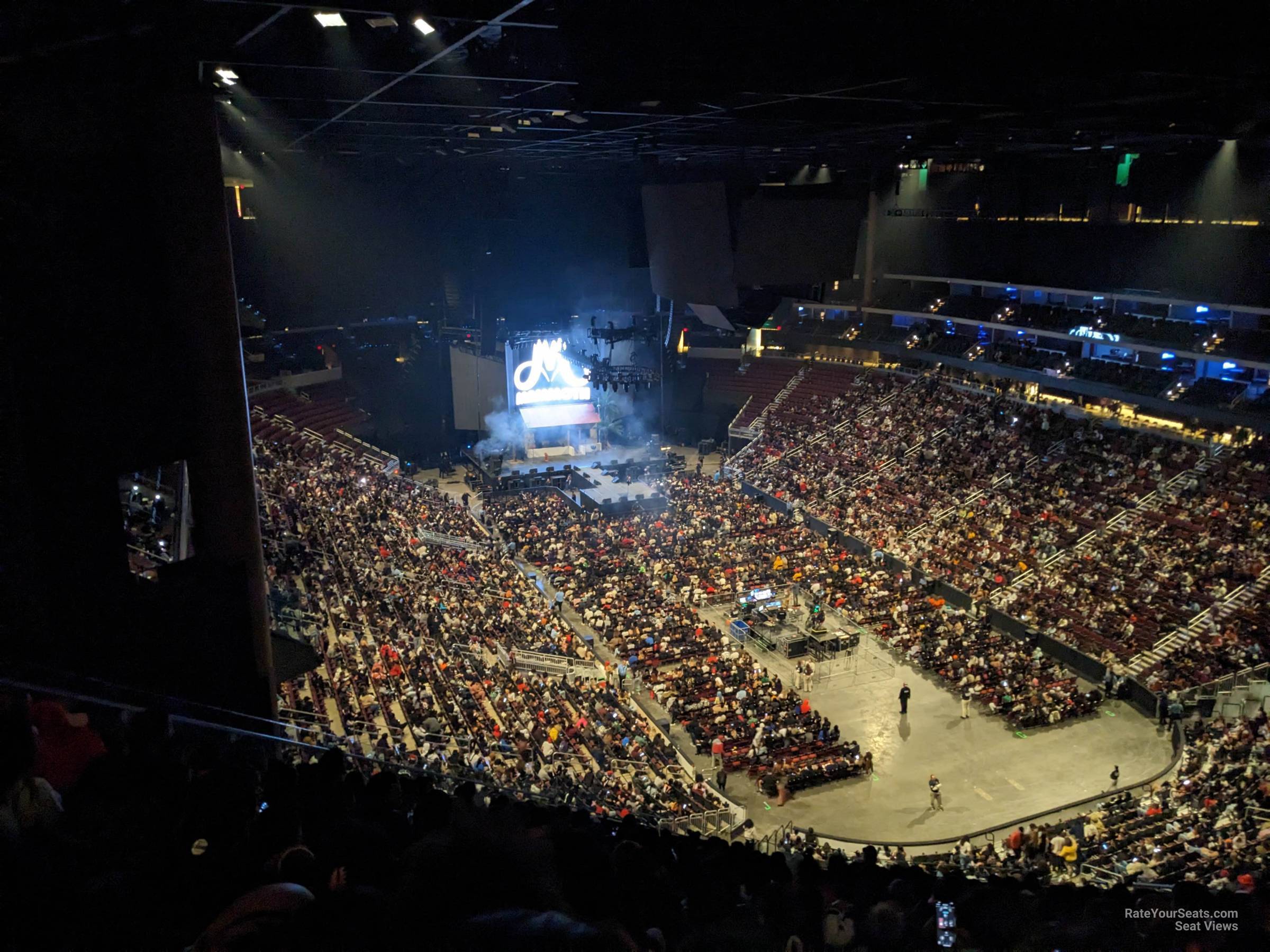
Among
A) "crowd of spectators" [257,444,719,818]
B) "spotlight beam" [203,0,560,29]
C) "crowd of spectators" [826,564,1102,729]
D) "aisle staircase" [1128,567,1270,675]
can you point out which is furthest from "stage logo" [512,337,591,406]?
"spotlight beam" [203,0,560,29]

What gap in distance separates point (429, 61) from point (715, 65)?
411 centimetres

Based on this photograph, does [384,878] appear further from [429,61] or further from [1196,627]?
[1196,627]

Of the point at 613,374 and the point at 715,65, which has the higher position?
the point at 715,65

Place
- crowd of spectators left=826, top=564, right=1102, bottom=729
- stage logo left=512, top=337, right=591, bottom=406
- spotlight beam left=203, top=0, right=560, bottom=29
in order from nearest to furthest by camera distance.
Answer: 1. spotlight beam left=203, top=0, right=560, bottom=29
2. crowd of spectators left=826, top=564, right=1102, bottom=729
3. stage logo left=512, top=337, right=591, bottom=406

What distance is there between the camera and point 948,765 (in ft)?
56.4

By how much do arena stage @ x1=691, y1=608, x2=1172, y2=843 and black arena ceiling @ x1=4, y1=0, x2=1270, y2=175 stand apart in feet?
37.6

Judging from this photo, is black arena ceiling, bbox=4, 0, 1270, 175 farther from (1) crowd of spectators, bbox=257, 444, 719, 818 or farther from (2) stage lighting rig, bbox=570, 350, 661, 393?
(2) stage lighting rig, bbox=570, 350, 661, 393

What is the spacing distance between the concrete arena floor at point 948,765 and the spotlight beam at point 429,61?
41.5 ft

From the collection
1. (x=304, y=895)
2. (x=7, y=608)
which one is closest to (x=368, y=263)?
(x=7, y=608)

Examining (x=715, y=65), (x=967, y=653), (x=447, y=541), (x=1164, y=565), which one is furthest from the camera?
(x=447, y=541)

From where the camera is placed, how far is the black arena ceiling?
682 cm

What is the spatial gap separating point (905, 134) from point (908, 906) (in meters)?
17.0

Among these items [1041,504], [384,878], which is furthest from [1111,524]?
[384,878]

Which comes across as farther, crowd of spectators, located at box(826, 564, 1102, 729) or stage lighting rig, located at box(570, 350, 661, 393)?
stage lighting rig, located at box(570, 350, 661, 393)
